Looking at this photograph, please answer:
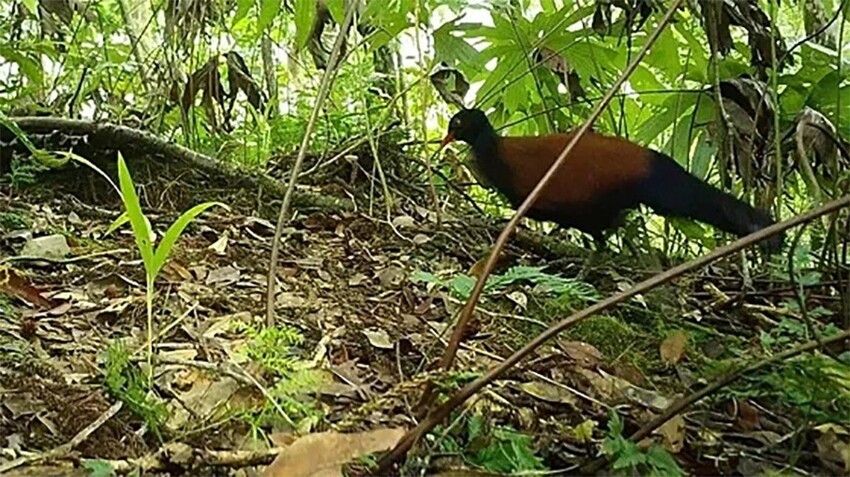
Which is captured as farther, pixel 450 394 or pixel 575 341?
pixel 575 341

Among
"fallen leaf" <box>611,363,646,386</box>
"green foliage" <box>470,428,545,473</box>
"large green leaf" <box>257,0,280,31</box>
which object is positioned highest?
"large green leaf" <box>257,0,280,31</box>

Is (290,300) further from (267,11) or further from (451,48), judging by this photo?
(451,48)

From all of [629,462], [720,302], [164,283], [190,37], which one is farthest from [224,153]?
[629,462]

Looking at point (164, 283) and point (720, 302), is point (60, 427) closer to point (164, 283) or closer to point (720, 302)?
point (164, 283)

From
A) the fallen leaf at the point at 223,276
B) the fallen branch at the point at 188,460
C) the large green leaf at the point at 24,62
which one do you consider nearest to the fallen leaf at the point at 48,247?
the fallen leaf at the point at 223,276

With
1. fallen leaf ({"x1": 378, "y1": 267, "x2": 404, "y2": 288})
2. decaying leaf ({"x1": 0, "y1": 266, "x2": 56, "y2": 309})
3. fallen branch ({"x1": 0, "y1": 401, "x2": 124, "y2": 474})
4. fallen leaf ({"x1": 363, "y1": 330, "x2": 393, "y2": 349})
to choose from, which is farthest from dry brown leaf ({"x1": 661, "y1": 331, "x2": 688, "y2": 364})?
decaying leaf ({"x1": 0, "y1": 266, "x2": 56, "y2": 309})

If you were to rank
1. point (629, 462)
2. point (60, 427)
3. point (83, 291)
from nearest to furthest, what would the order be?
point (629, 462)
point (60, 427)
point (83, 291)

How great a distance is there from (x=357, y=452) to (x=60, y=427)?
1.04 ft

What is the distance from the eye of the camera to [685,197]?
5.32 ft

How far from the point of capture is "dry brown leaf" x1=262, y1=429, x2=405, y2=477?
762 millimetres

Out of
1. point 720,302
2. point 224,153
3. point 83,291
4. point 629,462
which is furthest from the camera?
point 224,153

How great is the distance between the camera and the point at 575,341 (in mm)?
1202

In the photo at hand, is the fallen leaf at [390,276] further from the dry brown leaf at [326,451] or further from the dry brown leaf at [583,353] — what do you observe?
the dry brown leaf at [326,451]

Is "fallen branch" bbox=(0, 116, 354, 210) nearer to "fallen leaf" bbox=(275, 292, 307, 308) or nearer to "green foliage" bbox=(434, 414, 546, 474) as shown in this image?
"fallen leaf" bbox=(275, 292, 307, 308)
